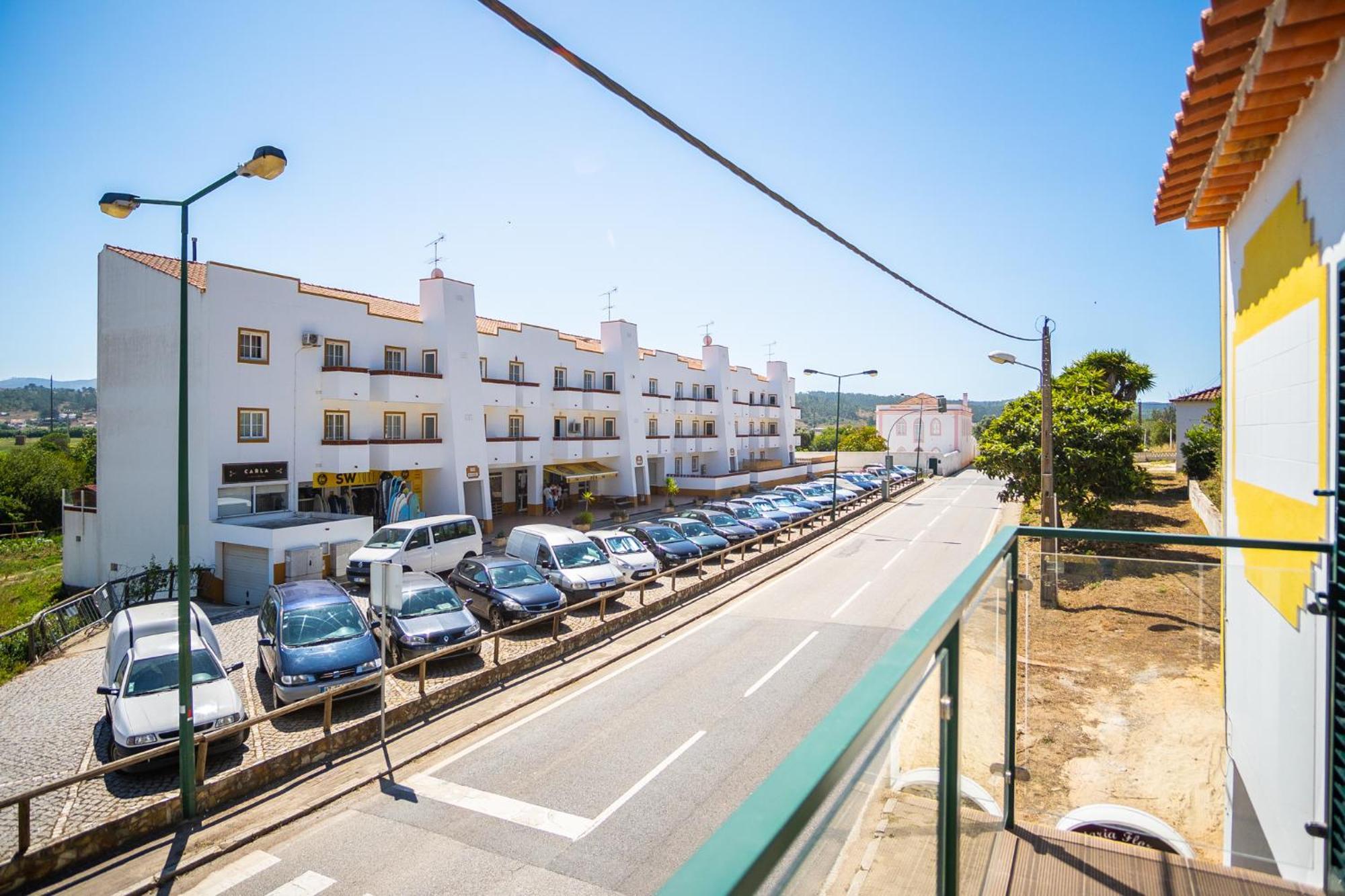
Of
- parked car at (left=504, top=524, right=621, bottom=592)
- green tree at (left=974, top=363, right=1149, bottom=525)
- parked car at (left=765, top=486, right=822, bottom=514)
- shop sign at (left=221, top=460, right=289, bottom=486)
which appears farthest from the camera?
parked car at (left=765, top=486, right=822, bottom=514)

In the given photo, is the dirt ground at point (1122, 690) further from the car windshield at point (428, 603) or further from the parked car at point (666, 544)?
the parked car at point (666, 544)

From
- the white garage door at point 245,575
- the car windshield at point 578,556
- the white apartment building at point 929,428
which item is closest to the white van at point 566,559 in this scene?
the car windshield at point 578,556

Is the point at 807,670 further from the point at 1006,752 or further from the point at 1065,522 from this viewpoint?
the point at 1065,522

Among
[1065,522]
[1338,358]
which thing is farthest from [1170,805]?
[1065,522]

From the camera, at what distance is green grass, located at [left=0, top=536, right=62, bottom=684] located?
1730cm

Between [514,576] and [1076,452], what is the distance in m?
18.3

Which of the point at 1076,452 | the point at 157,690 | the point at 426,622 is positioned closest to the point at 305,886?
the point at 157,690

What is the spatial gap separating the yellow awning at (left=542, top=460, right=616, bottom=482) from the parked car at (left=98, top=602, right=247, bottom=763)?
23765mm

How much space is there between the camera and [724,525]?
28.6m

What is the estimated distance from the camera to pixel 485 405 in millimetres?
32688

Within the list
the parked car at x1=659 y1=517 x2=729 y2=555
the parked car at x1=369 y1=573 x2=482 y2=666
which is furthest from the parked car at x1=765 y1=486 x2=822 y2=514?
the parked car at x1=369 y1=573 x2=482 y2=666

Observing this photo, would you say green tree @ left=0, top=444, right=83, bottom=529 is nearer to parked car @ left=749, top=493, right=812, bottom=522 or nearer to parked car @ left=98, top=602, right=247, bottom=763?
parked car @ left=749, top=493, right=812, bottom=522

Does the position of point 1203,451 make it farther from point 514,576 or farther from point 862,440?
point 862,440

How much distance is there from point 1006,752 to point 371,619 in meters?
14.1
